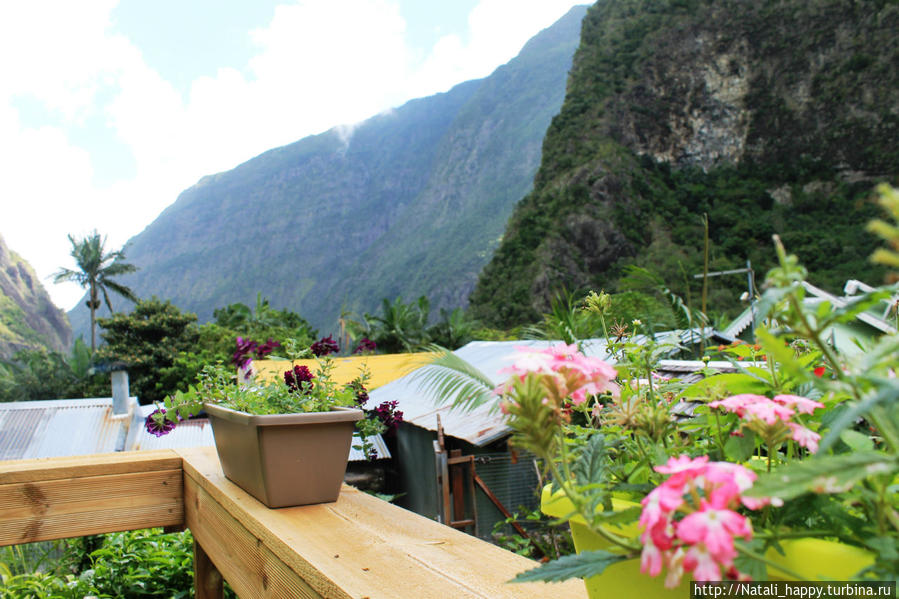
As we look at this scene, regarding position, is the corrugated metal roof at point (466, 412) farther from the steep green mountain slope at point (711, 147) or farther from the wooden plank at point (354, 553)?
the steep green mountain slope at point (711, 147)

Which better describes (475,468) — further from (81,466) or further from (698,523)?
(698,523)

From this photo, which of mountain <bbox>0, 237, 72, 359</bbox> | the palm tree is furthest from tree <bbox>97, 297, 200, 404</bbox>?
mountain <bbox>0, 237, 72, 359</bbox>

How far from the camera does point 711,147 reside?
35.2m

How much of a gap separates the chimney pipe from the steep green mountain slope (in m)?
21.4

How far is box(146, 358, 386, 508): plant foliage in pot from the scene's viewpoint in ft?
3.16

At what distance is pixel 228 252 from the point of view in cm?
8194

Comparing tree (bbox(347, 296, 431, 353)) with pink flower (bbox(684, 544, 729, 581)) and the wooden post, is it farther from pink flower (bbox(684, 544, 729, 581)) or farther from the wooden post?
pink flower (bbox(684, 544, 729, 581))

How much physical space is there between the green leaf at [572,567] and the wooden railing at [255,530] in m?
0.25

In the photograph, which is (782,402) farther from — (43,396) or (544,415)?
(43,396)

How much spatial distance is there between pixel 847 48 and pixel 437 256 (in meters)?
36.4

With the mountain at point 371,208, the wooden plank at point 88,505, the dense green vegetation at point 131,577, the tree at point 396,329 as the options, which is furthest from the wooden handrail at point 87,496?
the mountain at point 371,208

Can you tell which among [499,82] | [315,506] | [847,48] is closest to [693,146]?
[847,48]

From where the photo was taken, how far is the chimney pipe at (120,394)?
9.91m

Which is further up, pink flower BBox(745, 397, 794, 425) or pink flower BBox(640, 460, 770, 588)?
pink flower BBox(745, 397, 794, 425)
